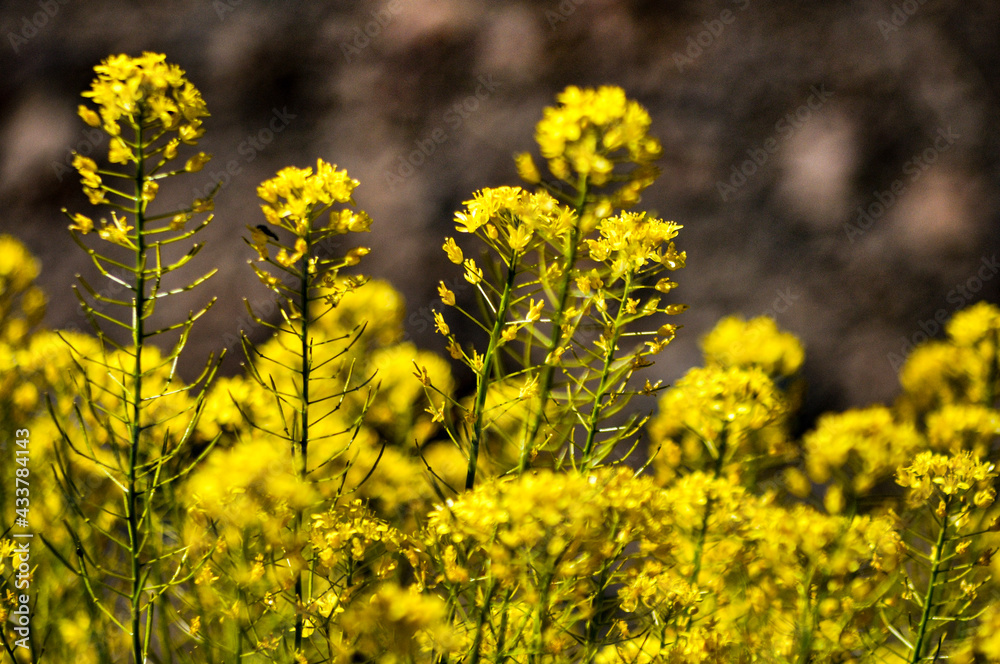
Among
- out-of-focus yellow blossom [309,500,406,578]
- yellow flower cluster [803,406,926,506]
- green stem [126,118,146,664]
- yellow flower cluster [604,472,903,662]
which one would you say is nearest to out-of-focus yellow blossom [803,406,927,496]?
yellow flower cluster [803,406,926,506]

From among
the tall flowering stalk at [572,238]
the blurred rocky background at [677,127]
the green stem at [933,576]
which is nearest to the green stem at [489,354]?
the tall flowering stalk at [572,238]

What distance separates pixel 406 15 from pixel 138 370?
41.2 inches

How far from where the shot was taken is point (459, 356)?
381mm

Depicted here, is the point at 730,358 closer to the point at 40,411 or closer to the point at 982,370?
the point at 982,370

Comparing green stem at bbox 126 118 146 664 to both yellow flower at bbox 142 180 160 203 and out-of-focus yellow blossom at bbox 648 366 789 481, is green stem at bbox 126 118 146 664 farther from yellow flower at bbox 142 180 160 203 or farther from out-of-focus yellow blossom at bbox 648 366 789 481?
out-of-focus yellow blossom at bbox 648 366 789 481

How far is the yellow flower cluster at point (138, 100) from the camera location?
0.31 m

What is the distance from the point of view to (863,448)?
26.8 inches

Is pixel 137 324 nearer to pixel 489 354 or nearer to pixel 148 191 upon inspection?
pixel 148 191

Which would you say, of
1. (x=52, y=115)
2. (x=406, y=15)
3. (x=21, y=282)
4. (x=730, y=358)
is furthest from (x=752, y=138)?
(x=52, y=115)

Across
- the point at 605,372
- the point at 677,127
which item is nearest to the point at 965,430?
the point at 605,372

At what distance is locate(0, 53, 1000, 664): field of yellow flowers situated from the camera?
1.09ft

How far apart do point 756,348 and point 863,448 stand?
0.18 m

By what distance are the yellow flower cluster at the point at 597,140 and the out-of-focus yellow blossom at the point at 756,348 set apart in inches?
20.8

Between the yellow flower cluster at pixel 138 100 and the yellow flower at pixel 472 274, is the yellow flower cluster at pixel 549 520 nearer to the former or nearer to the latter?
the yellow flower at pixel 472 274
